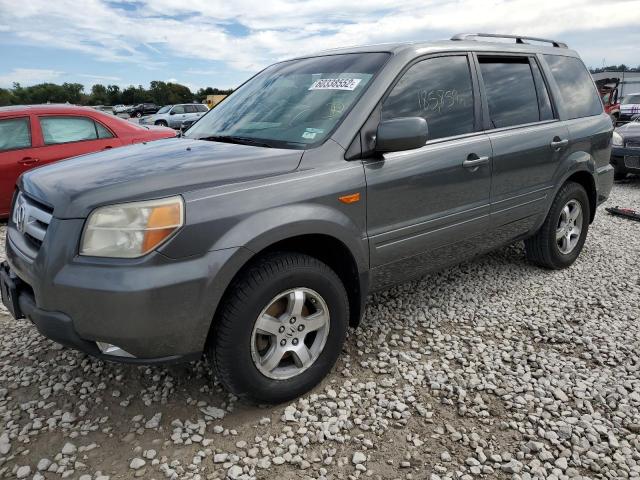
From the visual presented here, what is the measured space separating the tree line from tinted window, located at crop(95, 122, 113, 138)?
70522 mm

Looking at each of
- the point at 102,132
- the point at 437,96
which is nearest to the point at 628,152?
the point at 437,96

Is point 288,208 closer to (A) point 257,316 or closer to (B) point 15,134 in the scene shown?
(A) point 257,316

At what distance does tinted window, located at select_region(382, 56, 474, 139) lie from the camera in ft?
9.46

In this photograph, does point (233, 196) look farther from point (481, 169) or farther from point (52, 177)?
point (481, 169)

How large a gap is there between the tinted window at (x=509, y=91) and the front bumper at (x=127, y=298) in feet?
7.44

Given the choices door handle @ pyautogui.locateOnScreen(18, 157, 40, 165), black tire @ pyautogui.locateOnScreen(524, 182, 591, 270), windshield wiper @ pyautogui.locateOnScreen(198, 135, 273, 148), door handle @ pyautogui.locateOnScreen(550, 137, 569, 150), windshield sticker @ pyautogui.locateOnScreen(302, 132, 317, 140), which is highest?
windshield sticker @ pyautogui.locateOnScreen(302, 132, 317, 140)

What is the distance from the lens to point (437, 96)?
3.10 metres

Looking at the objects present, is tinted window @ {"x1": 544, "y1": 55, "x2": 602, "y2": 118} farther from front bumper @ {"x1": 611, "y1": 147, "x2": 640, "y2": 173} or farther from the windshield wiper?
→ front bumper @ {"x1": 611, "y1": 147, "x2": 640, "y2": 173}

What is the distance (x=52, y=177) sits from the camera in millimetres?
2447

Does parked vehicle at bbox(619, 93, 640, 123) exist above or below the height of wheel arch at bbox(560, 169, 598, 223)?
above

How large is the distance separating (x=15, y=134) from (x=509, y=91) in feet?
18.8

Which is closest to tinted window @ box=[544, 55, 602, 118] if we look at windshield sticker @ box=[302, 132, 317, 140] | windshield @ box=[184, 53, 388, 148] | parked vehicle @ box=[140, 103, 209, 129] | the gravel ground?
the gravel ground

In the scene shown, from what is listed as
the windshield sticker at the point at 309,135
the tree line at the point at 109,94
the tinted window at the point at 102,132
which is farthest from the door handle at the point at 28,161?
the tree line at the point at 109,94

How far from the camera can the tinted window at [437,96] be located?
2883 mm
